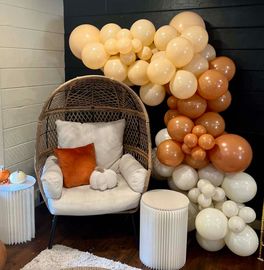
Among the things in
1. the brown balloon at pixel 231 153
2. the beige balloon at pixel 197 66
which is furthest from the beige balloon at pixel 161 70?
the brown balloon at pixel 231 153

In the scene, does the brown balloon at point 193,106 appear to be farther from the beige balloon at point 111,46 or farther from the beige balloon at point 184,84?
the beige balloon at point 111,46

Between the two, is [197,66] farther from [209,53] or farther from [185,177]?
[185,177]

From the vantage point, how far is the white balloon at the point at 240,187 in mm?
2281

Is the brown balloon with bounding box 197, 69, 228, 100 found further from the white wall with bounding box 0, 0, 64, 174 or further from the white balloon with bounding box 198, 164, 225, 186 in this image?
the white wall with bounding box 0, 0, 64, 174

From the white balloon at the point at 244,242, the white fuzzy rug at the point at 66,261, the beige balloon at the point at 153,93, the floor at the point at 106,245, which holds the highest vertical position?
the beige balloon at the point at 153,93

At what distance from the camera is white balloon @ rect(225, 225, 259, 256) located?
2230mm

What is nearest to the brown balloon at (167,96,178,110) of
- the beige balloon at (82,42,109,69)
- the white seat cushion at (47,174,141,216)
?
the beige balloon at (82,42,109,69)

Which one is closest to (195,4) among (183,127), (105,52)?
(105,52)

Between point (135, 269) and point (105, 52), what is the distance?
1.49 metres

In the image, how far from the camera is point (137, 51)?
235cm

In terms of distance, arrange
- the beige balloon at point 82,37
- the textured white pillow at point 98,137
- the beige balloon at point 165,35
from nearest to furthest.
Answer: the beige balloon at point 165,35
the beige balloon at point 82,37
the textured white pillow at point 98,137

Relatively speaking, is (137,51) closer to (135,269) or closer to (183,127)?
(183,127)

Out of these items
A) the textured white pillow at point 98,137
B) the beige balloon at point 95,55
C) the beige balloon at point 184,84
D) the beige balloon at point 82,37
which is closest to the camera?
the beige balloon at point 184,84

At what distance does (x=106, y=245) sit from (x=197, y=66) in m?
1.42
